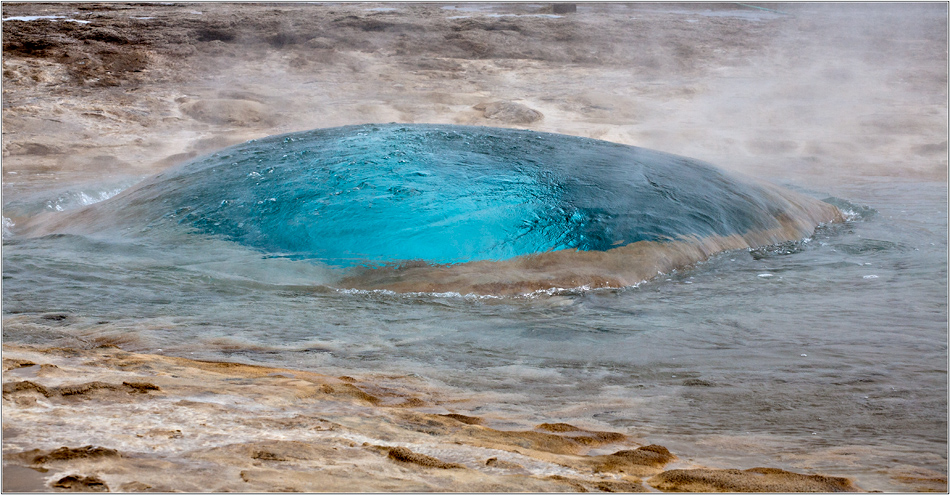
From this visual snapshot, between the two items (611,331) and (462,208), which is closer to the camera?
(611,331)

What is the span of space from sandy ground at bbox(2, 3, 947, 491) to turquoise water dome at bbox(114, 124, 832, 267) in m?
1.64

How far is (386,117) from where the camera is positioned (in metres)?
10.2

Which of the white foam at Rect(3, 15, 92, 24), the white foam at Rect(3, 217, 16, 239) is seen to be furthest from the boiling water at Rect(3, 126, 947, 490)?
the white foam at Rect(3, 15, 92, 24)

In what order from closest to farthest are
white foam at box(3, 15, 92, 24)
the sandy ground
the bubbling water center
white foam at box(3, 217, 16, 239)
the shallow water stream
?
the sandy ground
the shallow water stream
the bubbling water center
white foam at box(3, 217, 16, 239)
white foam at box(3, 15, 92, 24)

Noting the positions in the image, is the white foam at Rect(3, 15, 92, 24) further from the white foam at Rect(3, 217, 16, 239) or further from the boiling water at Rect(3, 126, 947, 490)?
the boiling water at Rect(3, 126, 947, 490)

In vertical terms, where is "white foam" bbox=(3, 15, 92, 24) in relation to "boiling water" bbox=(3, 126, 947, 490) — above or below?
above

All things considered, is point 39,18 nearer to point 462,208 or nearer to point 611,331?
point 462,208

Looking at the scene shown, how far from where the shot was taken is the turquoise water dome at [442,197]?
443 cm

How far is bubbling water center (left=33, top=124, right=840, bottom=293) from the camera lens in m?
4.35

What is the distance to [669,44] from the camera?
15320mm

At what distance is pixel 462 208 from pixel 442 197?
0.15 m

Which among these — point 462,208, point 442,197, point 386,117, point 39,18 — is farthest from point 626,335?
point 39,18

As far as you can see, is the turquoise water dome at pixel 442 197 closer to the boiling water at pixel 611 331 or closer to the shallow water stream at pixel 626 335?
the boiling water at pixel 611 331

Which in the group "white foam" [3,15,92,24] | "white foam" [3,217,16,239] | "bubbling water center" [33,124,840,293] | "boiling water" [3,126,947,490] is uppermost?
"white foam" [3,15,92,24]
